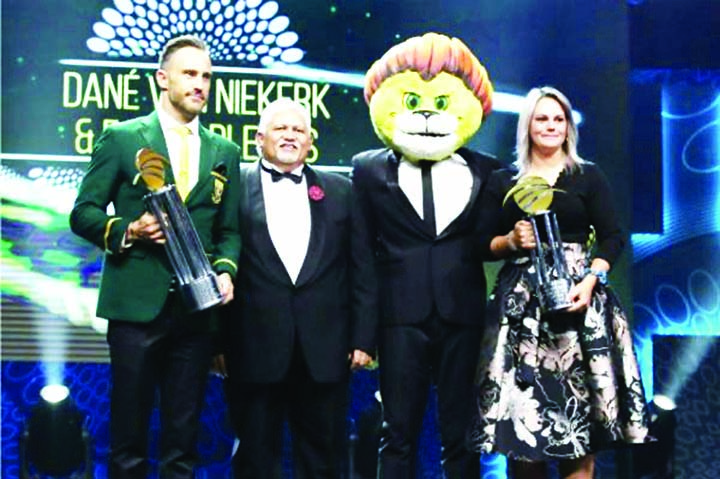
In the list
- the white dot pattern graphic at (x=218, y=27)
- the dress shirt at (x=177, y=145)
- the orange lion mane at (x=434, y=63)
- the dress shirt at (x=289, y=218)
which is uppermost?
the white dot pattern graphic at (x=218, y=27)

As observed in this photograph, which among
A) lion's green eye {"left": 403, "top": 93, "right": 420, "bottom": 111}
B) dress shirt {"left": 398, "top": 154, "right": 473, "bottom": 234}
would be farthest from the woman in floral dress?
lion's green eye {"left": 403, "top": 93, "right": 420, "bottom": 111}

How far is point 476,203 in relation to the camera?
3734 millimetres

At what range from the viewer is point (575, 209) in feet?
11.8

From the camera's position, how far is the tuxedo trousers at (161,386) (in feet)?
10.7

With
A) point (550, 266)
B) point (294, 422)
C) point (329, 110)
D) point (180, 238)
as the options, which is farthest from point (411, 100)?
point (294, 422)

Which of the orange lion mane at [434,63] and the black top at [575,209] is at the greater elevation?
the orange lion mane at [434,63]

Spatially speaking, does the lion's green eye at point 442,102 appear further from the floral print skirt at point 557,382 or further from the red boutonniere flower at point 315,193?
the floral print skirt at point 557,382

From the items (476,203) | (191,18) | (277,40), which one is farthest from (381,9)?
(476,203)

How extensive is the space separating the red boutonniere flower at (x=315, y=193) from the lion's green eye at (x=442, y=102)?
0.49 metres

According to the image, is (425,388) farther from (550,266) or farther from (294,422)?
(550,266)

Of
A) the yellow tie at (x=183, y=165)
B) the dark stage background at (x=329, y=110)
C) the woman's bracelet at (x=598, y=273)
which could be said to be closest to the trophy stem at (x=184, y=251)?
the yellow tie at (x=183, y=165)

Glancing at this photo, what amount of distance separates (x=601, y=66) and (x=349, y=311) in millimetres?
1699

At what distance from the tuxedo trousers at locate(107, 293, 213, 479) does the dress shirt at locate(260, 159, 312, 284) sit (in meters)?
0.37

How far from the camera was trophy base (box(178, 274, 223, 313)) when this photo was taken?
3230mm
